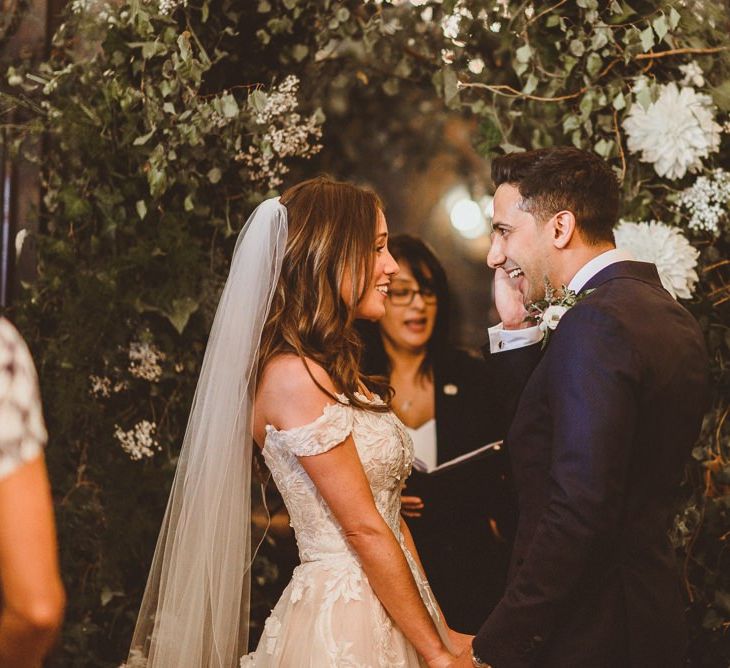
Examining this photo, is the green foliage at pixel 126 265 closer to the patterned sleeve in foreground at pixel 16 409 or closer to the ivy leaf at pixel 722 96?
the ivy leaf at pixel 722 96

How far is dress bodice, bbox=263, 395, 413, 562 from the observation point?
2.01 metres

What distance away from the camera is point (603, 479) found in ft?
5.22

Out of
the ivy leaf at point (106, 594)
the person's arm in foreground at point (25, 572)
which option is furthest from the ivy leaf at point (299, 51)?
the person's arm in foreground at point (25, 572)

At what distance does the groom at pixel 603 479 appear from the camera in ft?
5.28

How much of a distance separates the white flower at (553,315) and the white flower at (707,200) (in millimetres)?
1005

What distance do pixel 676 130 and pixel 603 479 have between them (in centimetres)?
145

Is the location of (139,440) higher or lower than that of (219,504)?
higher

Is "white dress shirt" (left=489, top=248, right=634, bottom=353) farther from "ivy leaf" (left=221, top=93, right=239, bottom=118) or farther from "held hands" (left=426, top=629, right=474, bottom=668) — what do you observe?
"ivy leaf" (left=221, top=93, right=239, bottom=118)

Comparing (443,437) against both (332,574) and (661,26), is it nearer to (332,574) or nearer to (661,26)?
(332,574)

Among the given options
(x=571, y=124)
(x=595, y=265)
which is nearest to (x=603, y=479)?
(x=595, y=265)

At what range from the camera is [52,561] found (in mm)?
1135

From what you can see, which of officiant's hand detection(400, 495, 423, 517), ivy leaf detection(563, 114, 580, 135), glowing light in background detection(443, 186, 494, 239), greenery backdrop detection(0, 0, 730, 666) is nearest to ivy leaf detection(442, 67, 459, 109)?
greenery backdrop detection(0, 0, 730, 666)

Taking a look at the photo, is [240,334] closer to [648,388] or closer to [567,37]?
[648,388]

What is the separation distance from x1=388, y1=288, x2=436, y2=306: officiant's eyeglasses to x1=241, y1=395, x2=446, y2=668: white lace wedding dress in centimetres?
112
